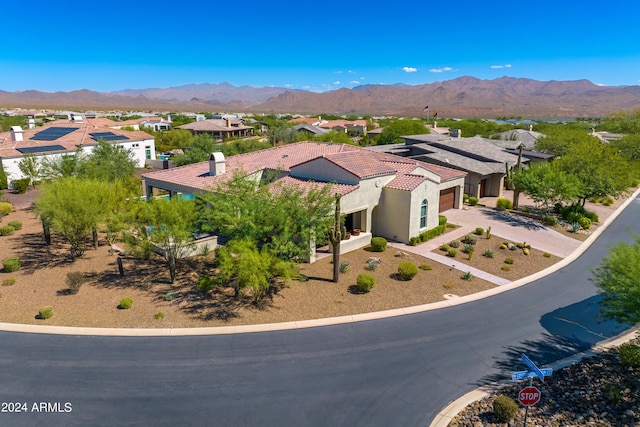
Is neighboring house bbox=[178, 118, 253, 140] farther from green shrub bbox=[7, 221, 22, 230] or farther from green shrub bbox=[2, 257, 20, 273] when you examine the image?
green shrub bbox=[2, 257, 20, 273]

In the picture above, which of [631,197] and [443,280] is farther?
[631,197]

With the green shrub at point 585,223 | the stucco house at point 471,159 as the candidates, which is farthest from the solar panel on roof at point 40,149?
the green shrub at point 585,223

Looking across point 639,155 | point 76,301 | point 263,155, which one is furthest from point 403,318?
point 639,155

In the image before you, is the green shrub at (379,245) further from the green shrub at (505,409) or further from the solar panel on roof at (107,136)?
the solar panel on roof at (107,136)

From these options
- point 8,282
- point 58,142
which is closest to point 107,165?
point 58,142

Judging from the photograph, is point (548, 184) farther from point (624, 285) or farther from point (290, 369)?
point (290, 369)

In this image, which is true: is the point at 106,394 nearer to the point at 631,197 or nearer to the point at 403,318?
the point at 403,318
